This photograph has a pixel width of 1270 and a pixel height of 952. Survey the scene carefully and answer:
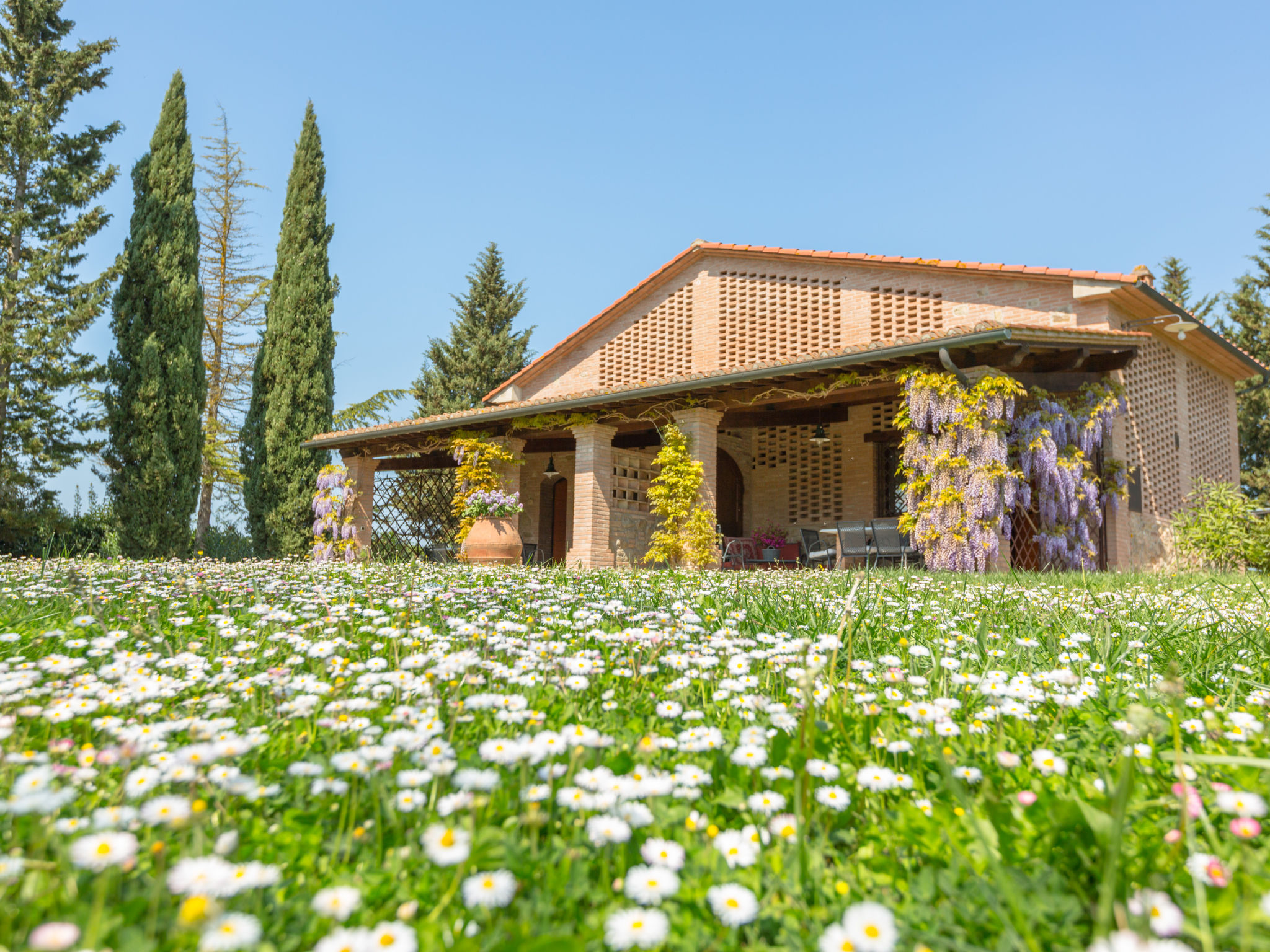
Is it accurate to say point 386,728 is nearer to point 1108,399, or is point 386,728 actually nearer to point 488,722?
point 488,722

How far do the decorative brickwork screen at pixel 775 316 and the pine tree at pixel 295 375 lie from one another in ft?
30.1

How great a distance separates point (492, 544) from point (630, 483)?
8.18 feet

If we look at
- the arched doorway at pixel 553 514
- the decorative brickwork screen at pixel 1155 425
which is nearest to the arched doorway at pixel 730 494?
the arched doorway at pixel 553 514

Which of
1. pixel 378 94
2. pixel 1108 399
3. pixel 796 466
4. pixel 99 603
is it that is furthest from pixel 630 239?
pixel 99 603

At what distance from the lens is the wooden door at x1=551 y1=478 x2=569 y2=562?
612 inches

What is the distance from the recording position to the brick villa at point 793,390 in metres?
9.41

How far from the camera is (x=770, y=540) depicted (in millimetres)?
13383

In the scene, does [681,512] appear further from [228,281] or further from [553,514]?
[228,281]

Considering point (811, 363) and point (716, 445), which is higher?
point (811, 363)

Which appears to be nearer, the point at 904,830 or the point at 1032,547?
the point at 904,830

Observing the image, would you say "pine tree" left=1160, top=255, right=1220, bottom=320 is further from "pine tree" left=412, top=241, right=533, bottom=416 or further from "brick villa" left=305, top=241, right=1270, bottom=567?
"pine tree" left=412, top=241, right=533, bottom=416

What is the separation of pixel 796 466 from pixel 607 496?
15.4 ft

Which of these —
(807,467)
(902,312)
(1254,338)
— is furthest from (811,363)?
(1254,338)

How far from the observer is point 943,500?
8.45 metres
